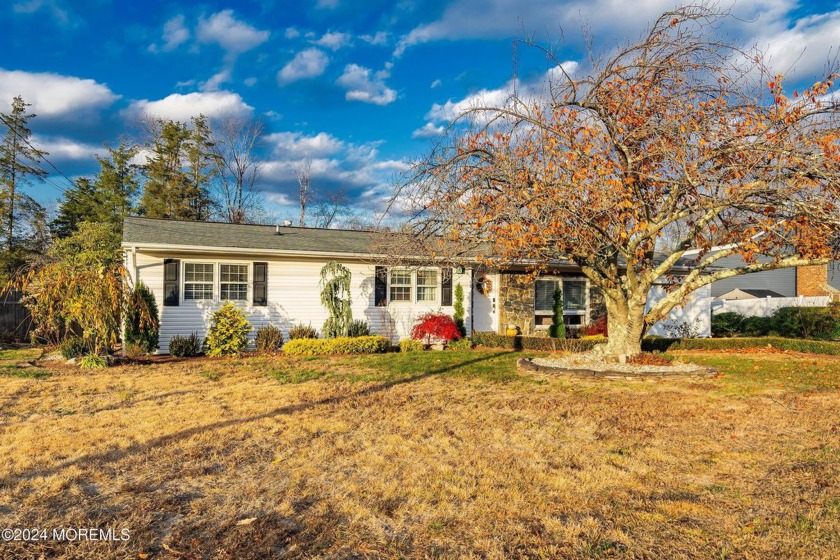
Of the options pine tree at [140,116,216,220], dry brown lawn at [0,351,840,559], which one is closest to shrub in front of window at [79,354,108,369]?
dry brown lawn at [0,351,840,559]

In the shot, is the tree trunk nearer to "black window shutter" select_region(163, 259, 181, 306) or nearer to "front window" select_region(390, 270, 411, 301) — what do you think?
"front window" select_region(390, 270, 411, 301)

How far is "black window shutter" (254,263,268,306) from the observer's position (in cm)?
1457

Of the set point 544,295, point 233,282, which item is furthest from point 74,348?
point 544,295

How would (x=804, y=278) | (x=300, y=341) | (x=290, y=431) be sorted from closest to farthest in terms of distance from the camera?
1. (x=290, y=431)
2. (x=300, y=341)
3. (x=804, y=278)

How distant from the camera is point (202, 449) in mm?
5383

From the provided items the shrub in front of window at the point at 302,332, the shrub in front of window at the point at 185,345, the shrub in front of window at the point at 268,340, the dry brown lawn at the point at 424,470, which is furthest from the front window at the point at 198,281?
the dry brown lawn at the point at 424,470

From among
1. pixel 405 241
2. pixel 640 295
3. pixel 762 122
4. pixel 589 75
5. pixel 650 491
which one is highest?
pixel 589 75

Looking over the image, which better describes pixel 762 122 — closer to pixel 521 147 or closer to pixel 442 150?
pixel 521 147

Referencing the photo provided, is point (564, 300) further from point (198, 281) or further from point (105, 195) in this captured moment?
point (105, 195)

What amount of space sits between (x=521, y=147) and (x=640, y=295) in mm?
3795

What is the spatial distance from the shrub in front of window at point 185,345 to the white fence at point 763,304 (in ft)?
60.2

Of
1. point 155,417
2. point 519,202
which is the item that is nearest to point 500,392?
point 519,202

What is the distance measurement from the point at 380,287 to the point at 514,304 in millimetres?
4572

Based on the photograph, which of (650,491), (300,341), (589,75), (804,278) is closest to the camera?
(650,491)
